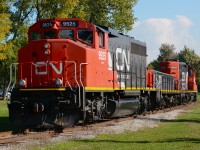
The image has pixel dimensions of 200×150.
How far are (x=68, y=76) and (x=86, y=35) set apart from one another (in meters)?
1.92

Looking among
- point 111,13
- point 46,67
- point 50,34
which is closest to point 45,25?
point 50,34

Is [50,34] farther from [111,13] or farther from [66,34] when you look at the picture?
[111,13]

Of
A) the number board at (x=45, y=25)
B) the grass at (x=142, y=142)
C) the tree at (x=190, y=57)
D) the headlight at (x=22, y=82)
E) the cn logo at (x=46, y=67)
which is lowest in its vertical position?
the grass at (x=142, y=142)

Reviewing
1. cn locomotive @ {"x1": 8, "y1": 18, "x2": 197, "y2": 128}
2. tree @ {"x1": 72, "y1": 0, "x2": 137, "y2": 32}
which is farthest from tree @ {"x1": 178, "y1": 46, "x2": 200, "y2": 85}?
cn locomotive @ {"x1": 8, "y1": 18, "x2": 197, "y2": 128}

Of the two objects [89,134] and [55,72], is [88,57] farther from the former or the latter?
[89,134]

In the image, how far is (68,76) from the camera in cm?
1431

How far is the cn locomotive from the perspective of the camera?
44.7 feet

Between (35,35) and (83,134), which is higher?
(35,35)

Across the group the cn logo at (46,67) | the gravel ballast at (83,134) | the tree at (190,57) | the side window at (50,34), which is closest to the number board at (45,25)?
the side window at (50,34)

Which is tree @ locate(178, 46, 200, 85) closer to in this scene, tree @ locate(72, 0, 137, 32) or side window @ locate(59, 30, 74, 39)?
tree @ locate(72, 0, 137, 32)

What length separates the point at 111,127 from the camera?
15.3 m

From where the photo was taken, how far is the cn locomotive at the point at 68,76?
13609mm

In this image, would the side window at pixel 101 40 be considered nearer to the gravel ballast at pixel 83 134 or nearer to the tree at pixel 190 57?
the gravel ballast at pixel 83 134

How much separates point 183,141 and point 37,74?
5878 millimetres
